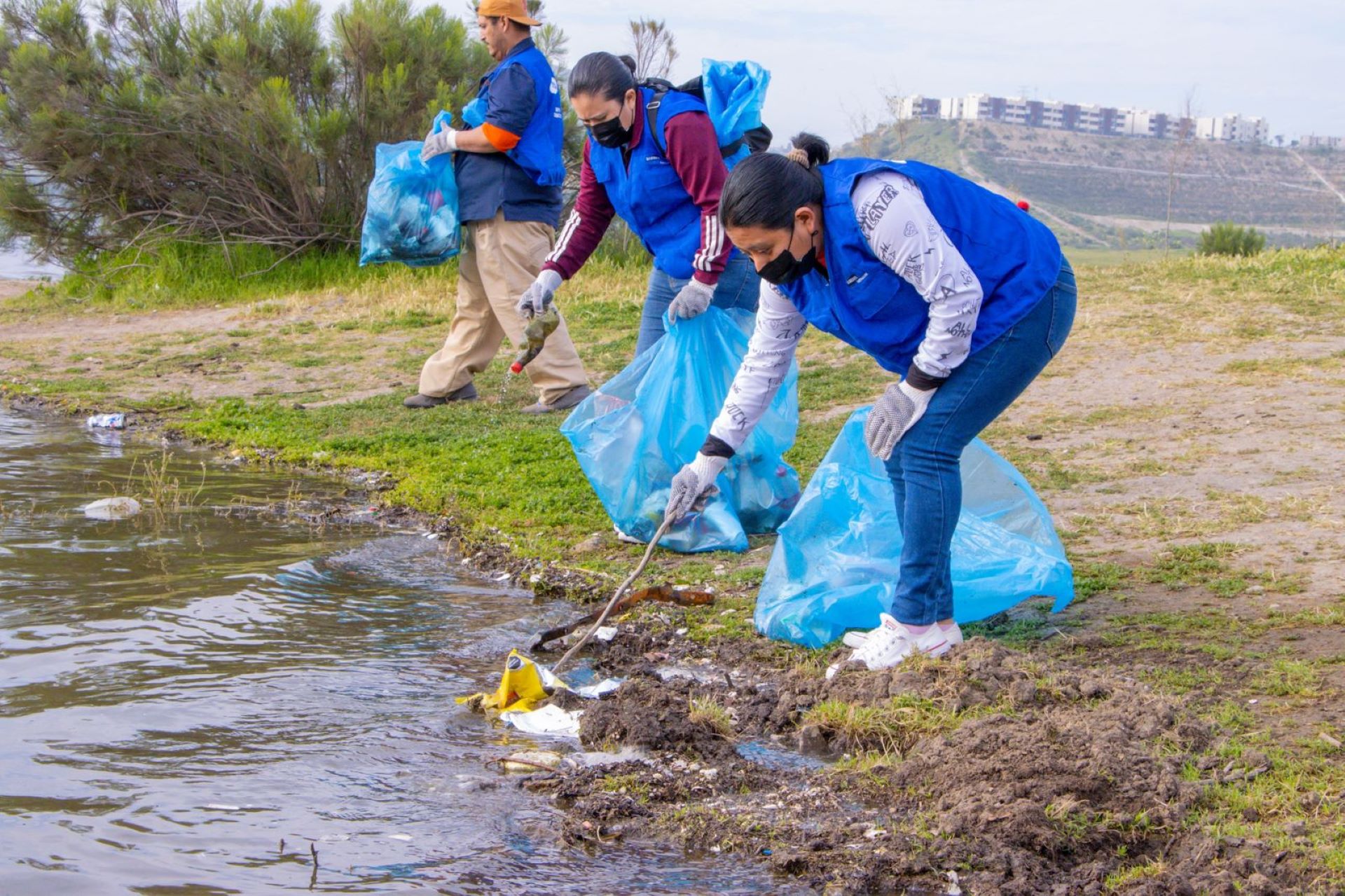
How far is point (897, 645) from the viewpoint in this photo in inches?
133

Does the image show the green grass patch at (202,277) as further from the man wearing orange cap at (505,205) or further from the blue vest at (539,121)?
the blue vest at (539,121)

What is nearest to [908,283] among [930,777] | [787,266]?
[787,266]

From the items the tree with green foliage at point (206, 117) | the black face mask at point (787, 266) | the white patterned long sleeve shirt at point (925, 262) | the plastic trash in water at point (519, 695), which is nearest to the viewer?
the white patterned long sleeve shirt at point (925, 262)

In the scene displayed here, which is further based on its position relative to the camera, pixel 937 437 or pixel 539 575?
pixel 539 575

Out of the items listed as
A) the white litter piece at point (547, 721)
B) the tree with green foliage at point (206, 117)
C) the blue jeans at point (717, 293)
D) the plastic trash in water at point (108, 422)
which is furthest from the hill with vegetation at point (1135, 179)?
the white litter piece at point (547, 721)

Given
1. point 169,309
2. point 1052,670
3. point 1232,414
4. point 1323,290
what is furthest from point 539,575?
point 169,309

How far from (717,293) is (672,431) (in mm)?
557

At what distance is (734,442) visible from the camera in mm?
3670

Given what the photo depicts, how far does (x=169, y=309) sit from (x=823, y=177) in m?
9.31

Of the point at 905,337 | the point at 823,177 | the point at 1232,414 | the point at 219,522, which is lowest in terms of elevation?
the point at 219,522

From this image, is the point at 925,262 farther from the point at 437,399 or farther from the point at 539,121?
the point at 437,399

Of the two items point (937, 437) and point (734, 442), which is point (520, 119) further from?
point (937, 437)

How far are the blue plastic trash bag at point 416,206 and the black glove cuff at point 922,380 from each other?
408cm

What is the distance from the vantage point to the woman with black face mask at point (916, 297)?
9.77 ft
